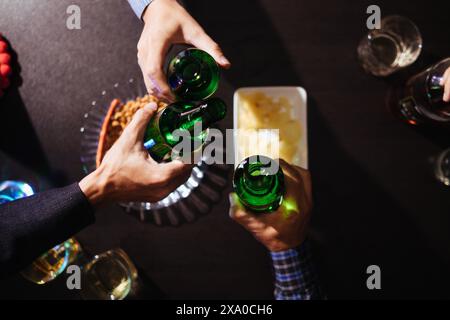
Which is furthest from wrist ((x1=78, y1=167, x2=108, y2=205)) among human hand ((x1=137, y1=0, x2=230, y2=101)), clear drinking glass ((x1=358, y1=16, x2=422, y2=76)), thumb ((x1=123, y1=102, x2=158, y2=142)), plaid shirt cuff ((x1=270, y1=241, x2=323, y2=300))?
clear drinking glass ((x1=358, y1=16, x2=422, y2=76))

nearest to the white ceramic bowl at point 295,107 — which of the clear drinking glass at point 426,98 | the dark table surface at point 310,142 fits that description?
the dark table surface at point 310,142

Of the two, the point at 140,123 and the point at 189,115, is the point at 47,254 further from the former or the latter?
the point at 189,115

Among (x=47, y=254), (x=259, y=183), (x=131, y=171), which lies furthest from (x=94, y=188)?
(x=259, y=183)

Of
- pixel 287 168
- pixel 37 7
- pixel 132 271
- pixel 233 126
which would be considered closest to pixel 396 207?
pixel 287 168

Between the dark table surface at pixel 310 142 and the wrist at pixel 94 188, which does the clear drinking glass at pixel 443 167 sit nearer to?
the dark table surface at pixel 310 142

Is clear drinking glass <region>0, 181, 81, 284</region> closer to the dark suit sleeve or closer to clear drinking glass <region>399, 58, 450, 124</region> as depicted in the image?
the dark suit sleeve

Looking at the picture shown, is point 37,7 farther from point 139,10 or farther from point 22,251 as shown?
point 22,251

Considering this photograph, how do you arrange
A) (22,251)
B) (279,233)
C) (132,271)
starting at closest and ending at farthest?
(22,251)
(279,233)
(132,271)
